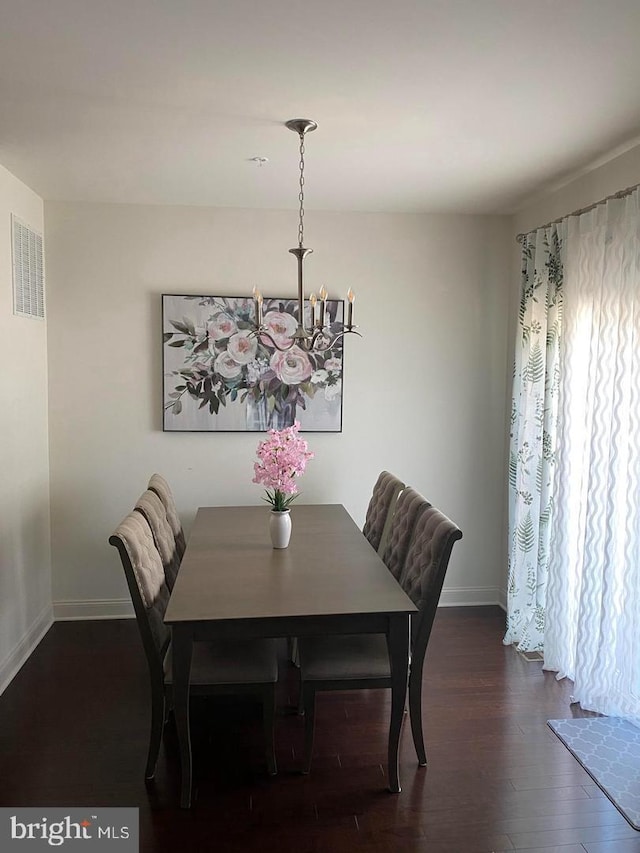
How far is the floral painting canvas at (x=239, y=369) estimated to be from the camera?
13.3 ft

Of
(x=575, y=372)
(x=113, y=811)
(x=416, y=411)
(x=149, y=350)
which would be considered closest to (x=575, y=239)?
(x=575, y=372)

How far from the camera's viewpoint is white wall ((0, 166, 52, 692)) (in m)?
3.30

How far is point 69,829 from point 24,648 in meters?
1.51

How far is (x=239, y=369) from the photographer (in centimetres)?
409

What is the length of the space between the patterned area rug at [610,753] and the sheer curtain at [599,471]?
0.10 meters

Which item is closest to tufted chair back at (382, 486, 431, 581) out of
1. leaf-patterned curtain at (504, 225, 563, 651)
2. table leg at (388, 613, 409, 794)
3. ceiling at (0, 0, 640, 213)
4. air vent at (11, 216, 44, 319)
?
table leg at (388, 613, 409, 794)

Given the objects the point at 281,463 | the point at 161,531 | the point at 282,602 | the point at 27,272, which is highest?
the point at 27,272

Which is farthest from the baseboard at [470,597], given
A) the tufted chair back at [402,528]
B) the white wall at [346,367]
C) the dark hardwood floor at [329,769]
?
the tufted chair back at [402,528]

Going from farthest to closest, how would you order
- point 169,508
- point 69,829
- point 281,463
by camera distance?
point 169,508, point 281,463, point 69,829

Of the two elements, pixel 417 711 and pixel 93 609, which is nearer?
pixel 417 711

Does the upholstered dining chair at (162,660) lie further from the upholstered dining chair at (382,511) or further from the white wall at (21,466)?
the white wall at (21,466)

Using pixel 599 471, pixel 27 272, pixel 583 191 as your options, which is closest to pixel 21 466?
pixel 27 272

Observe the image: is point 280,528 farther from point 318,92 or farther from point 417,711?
point 318,92

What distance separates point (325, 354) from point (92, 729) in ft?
7.99
